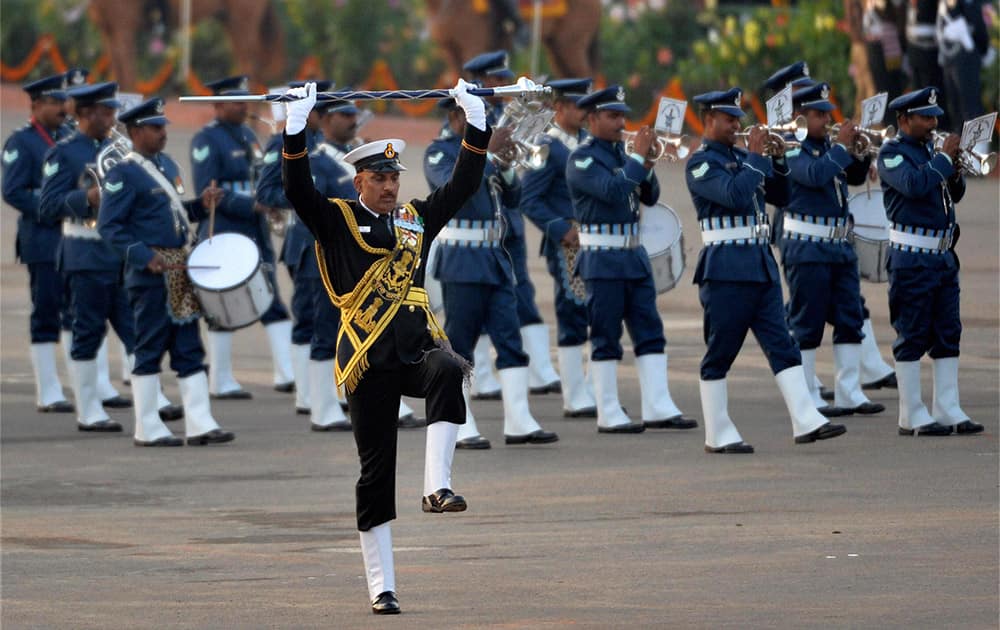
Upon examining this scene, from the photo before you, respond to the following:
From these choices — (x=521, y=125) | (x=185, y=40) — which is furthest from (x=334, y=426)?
(x=185, y=40)

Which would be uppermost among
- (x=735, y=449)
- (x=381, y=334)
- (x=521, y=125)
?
(x=521, y=125)

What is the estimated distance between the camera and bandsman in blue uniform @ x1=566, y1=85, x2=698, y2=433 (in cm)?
1288

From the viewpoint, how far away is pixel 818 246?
42.9ft

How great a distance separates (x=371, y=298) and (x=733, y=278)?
3849 millimetres

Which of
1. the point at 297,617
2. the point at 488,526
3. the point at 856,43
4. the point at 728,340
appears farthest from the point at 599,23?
the point at 297,617

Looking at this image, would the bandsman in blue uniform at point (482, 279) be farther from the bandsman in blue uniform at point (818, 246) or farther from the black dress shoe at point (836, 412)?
the black dress shoe at point (836, 412)

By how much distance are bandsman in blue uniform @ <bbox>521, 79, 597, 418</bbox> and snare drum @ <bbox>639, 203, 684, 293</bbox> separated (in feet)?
1.40

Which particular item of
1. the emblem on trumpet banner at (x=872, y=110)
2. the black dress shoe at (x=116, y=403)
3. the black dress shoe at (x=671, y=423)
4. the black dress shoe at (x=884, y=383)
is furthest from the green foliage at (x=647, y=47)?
the black dress shoe at (x=671, y=423)

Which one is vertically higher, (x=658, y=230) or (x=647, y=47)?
(x=647, y=47)

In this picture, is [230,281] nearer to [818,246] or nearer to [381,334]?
[818,246]

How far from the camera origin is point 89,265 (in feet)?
44.9

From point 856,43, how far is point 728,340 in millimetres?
13630

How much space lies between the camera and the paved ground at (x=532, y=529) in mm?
8477

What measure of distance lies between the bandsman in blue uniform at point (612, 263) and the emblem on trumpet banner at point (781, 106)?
0.80 meters
